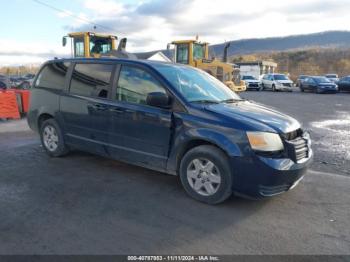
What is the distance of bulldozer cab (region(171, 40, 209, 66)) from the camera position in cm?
1903

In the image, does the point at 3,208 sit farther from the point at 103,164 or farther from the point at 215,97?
the point at 215,97

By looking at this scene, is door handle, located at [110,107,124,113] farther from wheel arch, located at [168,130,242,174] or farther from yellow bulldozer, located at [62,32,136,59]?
yellow bulldozer, located at [62,32,136,59]

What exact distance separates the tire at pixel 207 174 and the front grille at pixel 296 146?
77cm

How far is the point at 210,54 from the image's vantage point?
2188 centimetres

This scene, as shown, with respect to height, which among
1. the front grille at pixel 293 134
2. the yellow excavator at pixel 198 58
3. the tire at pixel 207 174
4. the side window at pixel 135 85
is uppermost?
the yellow excavator at pixel 198 58

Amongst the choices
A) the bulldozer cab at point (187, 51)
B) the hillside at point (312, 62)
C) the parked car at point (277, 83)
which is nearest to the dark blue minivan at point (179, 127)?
the bulldozer cab at point (187, 51)

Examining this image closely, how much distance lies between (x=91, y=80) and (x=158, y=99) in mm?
1622

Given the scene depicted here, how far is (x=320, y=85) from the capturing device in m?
28.8

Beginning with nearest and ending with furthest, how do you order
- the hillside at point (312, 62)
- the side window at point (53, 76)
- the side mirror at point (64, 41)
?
the side window at point (53, 76) → the side mirror at point (64, 41) → the hillside at point (312, 62)

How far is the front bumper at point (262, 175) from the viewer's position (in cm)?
381

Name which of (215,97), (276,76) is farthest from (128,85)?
(276,76)

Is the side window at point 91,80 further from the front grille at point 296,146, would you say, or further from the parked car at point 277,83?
the parked car at point 277,83

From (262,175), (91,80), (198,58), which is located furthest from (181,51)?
(262,175)

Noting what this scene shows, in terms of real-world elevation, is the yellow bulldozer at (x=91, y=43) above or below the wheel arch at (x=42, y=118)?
above
